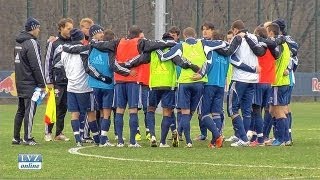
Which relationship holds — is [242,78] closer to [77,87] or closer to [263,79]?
[263,79]

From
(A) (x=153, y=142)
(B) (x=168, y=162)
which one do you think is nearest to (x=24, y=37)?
(A) (x=153, y=142)

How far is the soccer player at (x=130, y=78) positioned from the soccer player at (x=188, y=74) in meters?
0.27

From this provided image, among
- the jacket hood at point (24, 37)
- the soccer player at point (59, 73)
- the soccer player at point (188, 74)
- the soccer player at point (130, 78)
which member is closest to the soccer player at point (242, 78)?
the soccer player at point (188, 74)

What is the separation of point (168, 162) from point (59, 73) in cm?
577

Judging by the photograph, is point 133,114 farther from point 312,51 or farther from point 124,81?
point 312,51

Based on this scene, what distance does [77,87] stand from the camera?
1798 centimetres

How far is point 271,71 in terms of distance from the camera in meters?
18.1

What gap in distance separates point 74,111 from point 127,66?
1.43 meters

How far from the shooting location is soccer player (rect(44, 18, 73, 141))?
19391 millimetres

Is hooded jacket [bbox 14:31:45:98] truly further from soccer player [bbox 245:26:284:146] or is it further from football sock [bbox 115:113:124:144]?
soccer player [bbox 245:26:284:146]

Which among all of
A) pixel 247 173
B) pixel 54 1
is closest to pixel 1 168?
pixel 247 173

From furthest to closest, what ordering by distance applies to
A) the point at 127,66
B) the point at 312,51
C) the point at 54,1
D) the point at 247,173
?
the point at 312,51 < the point at 54,1 < the point at 127,66 < the point at 247,173

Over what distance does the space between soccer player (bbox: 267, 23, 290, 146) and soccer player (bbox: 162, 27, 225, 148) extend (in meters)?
1.54

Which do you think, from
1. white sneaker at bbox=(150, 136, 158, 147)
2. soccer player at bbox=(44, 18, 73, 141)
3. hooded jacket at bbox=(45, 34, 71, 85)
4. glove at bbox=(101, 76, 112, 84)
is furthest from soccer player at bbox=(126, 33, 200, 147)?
hooded jacket at bbox=(45, 34, 71, 85)
